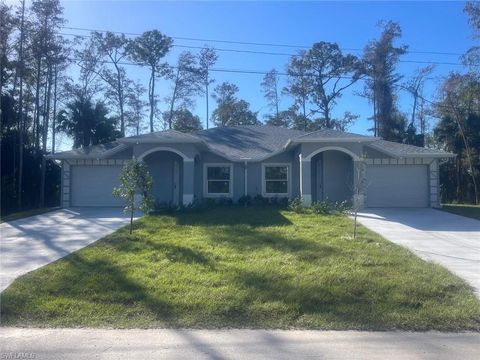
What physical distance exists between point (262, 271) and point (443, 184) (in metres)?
28.9

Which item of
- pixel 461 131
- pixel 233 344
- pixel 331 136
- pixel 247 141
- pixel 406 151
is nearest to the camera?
pixel 233 344

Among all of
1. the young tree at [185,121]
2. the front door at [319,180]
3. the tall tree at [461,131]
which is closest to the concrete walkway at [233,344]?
the front door at [319,180]

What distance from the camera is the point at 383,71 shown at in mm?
35188

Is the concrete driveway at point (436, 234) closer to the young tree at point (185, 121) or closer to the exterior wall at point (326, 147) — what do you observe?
the exterior wall at point (326, 147)

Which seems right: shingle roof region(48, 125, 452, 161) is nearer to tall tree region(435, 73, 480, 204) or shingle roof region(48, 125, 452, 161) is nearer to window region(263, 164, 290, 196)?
window region(263, 164, 290, 196)

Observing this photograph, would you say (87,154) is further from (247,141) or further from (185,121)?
(185,121)

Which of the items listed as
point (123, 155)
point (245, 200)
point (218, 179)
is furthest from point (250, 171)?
A: point (123, 155)

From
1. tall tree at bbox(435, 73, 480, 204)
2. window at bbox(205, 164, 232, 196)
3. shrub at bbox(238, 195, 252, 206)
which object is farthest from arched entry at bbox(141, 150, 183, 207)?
tall tree at bbox(435, 73, 480, 204)

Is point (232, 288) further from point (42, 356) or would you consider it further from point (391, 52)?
point (391, 52)

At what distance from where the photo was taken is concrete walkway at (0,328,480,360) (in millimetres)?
4609

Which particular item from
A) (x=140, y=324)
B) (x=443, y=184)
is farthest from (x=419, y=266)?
(x=443, y=184)

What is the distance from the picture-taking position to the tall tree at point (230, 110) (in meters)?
40.6

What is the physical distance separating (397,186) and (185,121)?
22.9m

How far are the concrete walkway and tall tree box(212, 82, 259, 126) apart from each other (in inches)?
1405
